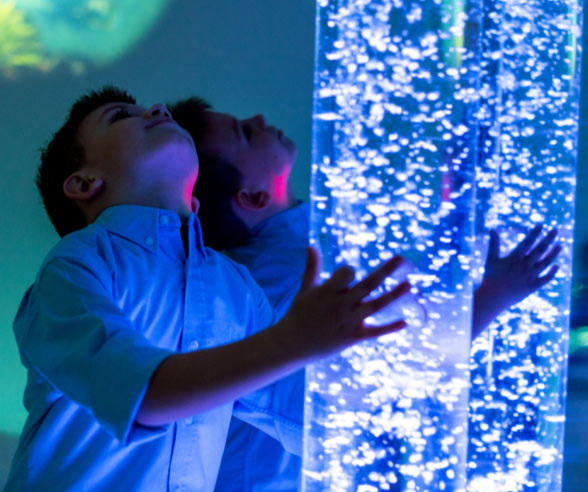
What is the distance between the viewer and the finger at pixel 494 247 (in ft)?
2.39

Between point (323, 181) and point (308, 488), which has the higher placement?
→ point (323, 181)

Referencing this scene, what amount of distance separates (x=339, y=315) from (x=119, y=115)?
51 centimetres

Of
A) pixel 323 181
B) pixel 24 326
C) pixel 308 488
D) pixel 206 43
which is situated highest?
pixel 206 43

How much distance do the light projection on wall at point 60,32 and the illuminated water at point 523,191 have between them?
0.80 m

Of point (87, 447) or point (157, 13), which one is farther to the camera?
point (157, 13)

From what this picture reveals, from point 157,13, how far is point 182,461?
0.91 metres

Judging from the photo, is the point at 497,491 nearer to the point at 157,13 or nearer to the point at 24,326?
the point at 24,326

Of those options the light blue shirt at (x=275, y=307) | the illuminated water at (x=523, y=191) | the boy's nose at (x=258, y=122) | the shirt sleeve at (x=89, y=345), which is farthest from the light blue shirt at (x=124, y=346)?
the boy's nose at (x=258, y=122)

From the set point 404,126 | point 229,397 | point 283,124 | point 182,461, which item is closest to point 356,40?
point 404,126

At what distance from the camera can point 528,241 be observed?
0.73m

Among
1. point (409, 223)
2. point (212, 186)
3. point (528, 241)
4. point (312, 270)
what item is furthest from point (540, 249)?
point (212, 186)

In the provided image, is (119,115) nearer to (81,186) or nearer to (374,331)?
(81,186)

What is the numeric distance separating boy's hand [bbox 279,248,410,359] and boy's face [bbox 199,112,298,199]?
25.8 inches

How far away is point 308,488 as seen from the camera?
0.59m
